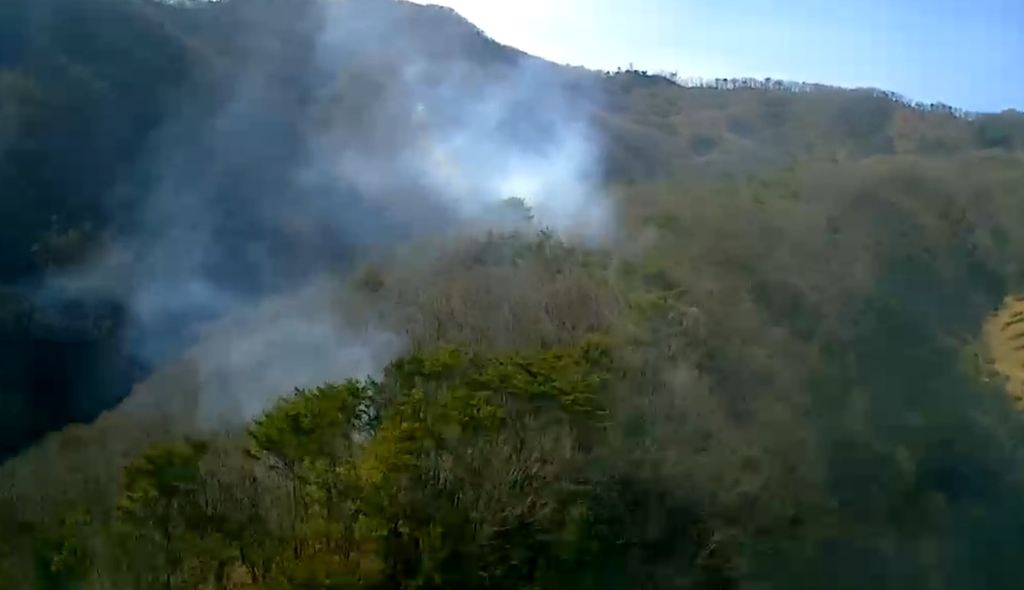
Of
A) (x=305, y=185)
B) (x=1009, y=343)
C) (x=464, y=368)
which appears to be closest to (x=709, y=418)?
(x=464, y=368)

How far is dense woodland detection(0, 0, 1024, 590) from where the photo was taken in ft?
24.9

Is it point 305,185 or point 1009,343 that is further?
point 305,185

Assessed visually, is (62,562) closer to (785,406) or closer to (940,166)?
(785,406)

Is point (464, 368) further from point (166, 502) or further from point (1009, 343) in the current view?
point (1009, 343)

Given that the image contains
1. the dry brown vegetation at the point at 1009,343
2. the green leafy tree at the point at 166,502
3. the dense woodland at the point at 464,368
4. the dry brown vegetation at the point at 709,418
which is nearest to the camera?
the green leafy tree at the point at 166,502

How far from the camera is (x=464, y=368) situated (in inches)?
343

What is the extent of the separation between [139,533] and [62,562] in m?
0.48

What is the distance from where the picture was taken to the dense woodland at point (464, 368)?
7586 millimetres

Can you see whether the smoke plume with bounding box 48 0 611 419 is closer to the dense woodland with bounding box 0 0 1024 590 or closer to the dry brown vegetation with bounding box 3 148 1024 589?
the dense woodland with bounding box 0 0 1024 590

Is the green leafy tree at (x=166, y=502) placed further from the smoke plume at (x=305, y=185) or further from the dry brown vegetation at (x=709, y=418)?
the smoke plume at (x=305, y=185)

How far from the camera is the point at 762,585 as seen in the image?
9.13m

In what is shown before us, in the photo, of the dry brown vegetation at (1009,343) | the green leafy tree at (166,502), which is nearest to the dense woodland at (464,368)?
the green leafy tree at (166,502)

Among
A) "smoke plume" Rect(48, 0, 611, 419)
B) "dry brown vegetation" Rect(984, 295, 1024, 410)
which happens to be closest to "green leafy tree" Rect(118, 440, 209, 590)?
"smoke plume" Rect(48, 0, 611, 419)

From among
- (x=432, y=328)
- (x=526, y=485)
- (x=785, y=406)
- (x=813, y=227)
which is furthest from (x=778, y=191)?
(x=526, y=485)
